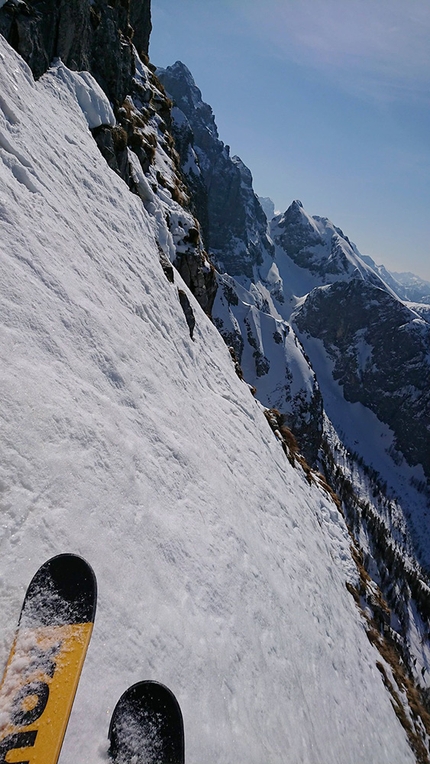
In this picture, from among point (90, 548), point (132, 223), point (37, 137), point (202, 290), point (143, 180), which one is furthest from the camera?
point (202, 290)

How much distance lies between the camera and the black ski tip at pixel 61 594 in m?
4.32

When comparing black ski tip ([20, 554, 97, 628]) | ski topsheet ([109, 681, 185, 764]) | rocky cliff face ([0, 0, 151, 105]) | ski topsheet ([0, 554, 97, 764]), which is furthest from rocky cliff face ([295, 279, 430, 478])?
ski topsheet ([0, 554, 97, 764])

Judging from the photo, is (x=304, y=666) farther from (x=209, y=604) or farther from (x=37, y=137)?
(x=37, y=137)

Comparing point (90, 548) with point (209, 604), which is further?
point (209, 604)

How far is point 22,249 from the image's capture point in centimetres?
814

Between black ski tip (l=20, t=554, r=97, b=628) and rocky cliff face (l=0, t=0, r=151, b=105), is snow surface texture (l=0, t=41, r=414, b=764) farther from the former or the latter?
rocky cliff face (l=0, t=0, r=151, b=105)

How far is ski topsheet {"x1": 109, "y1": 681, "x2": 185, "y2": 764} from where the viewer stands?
411 cm

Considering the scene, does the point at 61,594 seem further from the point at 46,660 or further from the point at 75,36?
the point at 75,36

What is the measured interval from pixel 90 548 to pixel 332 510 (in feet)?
70.1

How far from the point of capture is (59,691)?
3898mm

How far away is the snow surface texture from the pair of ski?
19cm

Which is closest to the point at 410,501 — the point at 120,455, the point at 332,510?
the point at 332,510

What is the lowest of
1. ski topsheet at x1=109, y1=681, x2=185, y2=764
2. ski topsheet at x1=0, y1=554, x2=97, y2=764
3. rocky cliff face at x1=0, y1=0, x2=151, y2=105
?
ski topsheet at x1=109, y1=681, x2=185, y2=764

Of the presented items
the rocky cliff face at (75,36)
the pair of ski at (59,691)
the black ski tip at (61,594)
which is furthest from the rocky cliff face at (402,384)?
the black ski tip at (61,594)
